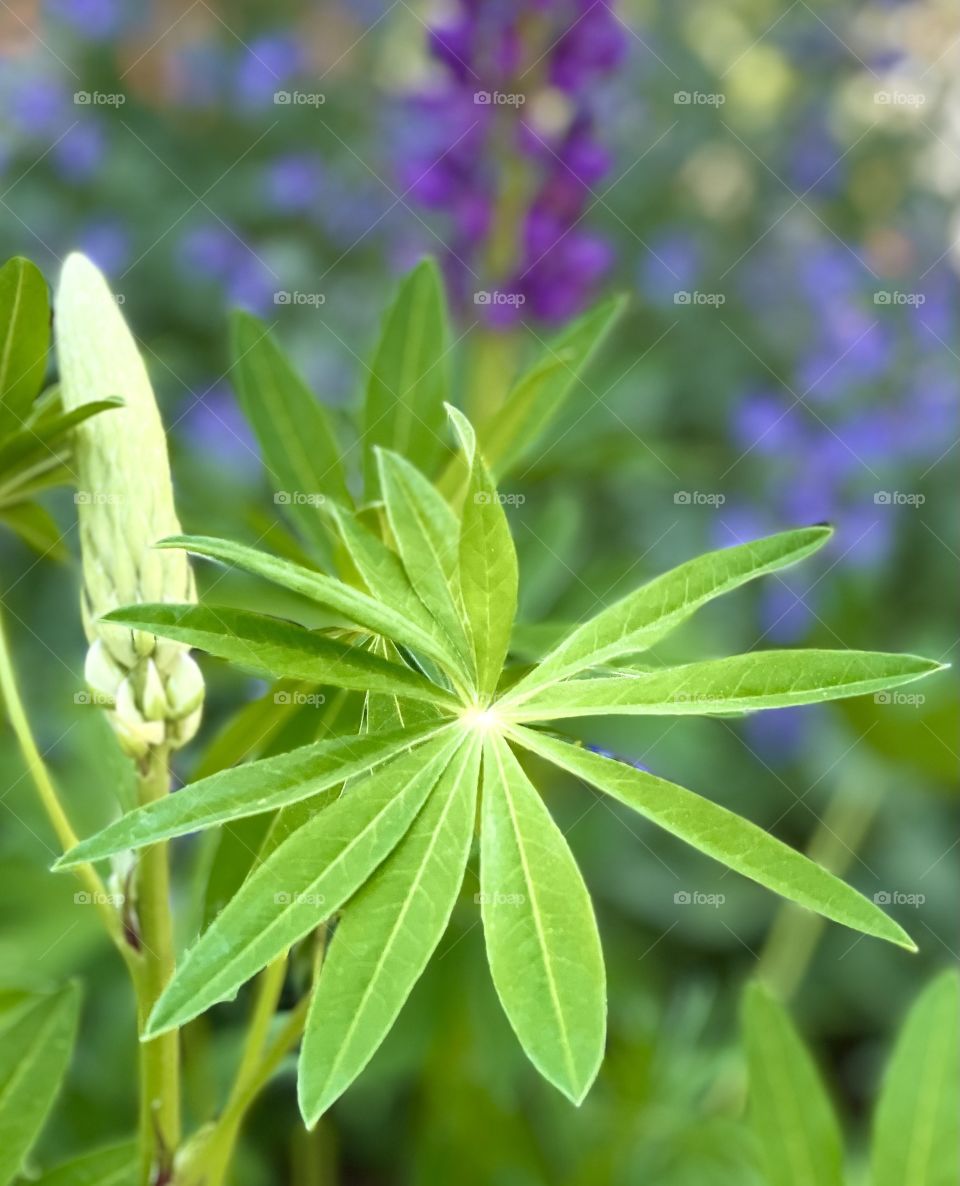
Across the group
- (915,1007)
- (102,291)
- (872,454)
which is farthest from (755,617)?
(102,291)

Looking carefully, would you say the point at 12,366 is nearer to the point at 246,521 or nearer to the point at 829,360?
the point at 246,521
